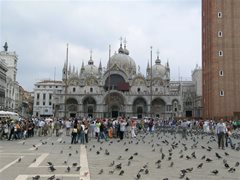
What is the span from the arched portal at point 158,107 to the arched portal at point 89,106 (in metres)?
14.3

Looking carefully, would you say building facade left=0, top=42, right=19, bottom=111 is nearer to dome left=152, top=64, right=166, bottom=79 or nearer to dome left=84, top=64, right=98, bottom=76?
dome left=84, top=64, right=98, bottom=76

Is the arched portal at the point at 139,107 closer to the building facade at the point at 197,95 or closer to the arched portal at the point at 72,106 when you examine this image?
the arched portal at the point at 72,106

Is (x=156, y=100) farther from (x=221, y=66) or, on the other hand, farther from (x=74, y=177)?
(x=74, y=177)

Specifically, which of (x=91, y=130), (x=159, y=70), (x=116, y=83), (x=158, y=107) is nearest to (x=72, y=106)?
(x=116, y=83)

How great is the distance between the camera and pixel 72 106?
265 ft

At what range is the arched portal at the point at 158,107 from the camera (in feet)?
261

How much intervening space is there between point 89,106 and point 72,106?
4103 mm

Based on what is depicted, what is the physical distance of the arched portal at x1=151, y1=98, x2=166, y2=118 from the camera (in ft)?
261

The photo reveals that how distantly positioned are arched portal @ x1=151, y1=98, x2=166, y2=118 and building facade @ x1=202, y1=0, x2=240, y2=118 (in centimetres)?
3126

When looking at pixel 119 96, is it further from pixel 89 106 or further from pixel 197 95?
pixel 197 95

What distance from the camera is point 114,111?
3142 inches

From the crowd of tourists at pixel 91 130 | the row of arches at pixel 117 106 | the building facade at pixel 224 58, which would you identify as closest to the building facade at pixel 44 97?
the row of arches at pixel 117 106

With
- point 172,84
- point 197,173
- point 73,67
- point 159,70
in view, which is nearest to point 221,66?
point 197,173

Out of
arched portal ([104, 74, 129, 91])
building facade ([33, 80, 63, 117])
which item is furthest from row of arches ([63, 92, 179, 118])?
building facade ([33, 80, 63, 117])
